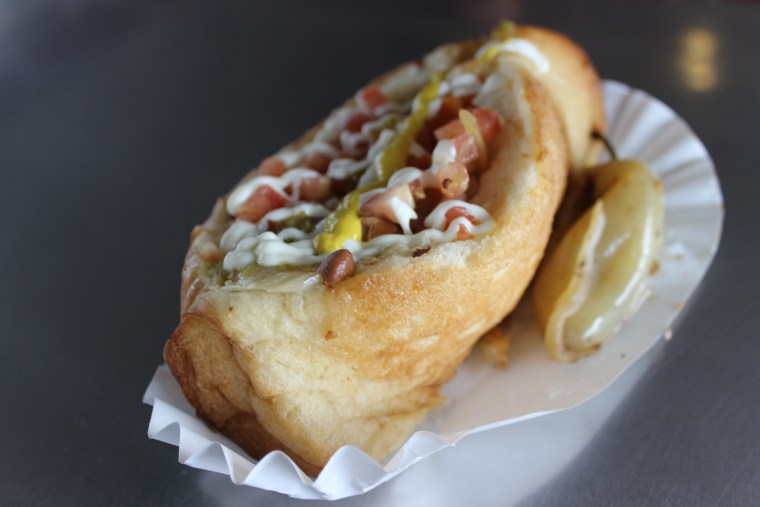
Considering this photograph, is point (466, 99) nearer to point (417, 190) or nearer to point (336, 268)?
point (417, 190)

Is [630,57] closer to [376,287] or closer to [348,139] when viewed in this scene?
[348,139]

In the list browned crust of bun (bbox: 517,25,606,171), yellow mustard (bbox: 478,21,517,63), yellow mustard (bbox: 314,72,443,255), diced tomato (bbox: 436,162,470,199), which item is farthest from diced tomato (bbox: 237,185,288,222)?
browned crust of bun (bbox: 517,25,606,171)

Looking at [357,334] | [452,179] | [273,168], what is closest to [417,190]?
[452,179]

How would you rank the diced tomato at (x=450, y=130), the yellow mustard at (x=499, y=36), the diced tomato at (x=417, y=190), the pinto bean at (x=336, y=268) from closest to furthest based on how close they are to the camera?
1. the pinto bean at (x=336, y=268)
2. the diced tomato at (x=417, y=190)
3. the diced tomato at (x=450, y=130)
4. the yellow mustard at (x=499, y=36)

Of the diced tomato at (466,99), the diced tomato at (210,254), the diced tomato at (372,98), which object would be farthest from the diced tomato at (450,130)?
the diced tomato at (210,254)

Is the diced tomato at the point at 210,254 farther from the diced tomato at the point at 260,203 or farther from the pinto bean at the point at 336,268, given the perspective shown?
the pinto bean at the point at 336,268

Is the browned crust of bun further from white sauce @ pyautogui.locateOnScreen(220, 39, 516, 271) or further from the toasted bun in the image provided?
the toasted bun
